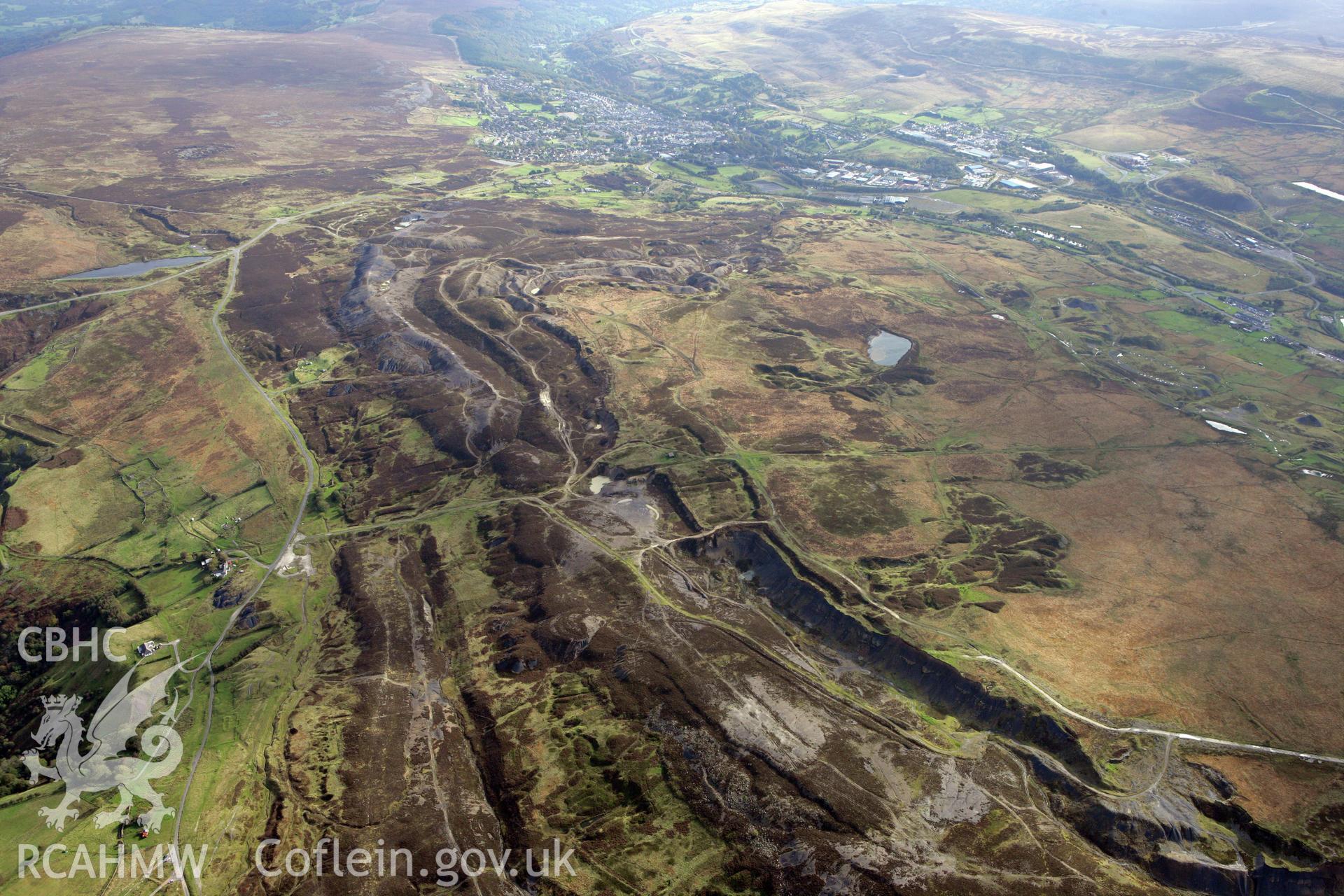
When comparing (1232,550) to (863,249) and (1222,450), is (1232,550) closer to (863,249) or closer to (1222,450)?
(1222,450)

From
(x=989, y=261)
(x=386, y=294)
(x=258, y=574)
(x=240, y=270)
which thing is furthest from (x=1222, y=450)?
(x=240, y=270)

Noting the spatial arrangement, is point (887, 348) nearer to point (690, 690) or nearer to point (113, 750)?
point (690, 690)

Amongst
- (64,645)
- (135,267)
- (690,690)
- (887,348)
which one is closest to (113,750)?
(64,645)

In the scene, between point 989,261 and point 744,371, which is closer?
point 744,371

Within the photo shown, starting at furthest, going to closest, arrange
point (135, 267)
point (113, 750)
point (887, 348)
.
A: point (135, 267) → point (887, 348) → point (113, 750)

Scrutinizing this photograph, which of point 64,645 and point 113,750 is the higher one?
point 64,645
